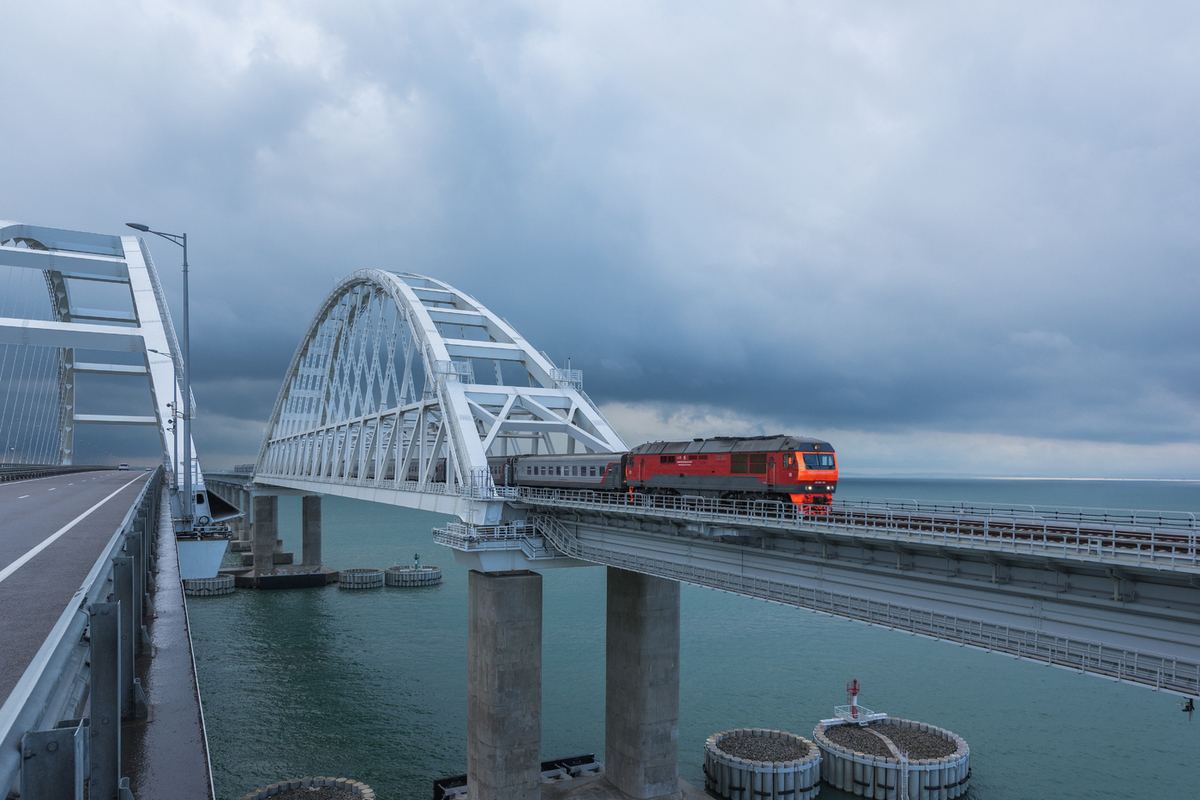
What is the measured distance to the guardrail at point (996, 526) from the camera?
44.2ft

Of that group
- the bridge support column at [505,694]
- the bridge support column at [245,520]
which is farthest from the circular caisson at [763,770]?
the bridge support column at [245,520]

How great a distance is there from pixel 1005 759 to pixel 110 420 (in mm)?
65738

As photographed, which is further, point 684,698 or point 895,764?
point 684,698

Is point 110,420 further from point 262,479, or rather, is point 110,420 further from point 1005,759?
Answer: point 1005,759

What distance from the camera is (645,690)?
29.9 metres

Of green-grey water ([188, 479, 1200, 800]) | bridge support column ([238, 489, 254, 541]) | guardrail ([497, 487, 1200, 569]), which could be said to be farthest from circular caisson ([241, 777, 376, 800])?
bridge support column ([238, 489, 254, 541])

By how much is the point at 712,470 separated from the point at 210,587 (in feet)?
223

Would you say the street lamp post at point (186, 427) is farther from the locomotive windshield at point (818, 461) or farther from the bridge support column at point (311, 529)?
the bridge support column at point (311, 529)

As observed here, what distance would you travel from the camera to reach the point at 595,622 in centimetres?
6194

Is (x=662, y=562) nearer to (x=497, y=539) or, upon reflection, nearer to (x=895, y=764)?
(x=497, y=539)

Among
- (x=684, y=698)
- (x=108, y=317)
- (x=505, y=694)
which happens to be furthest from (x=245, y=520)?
(x=505, y=694)

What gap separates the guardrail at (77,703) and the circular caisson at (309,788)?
878 inches

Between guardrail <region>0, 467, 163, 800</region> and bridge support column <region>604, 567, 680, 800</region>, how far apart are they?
22.9 m

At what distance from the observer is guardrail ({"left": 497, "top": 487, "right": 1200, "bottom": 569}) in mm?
13477
